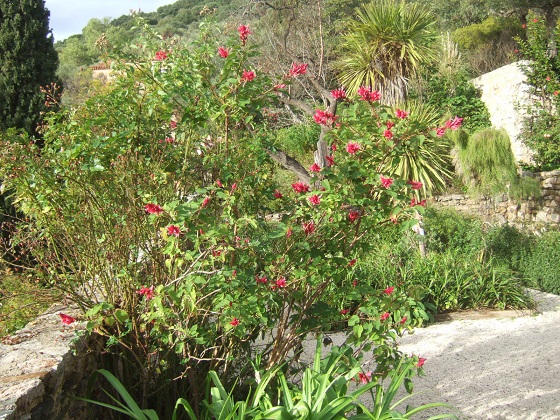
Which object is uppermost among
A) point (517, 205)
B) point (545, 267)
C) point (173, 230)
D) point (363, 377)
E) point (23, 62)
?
point (23, 62)

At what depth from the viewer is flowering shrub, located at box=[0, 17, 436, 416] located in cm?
231

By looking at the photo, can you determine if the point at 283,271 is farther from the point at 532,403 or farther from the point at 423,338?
the point at 423,338

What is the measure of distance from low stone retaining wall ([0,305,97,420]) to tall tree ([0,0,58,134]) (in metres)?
6.26

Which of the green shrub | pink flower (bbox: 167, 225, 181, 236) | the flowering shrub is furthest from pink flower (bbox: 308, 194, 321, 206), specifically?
A: the green shrub

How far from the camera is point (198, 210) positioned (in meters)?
2.17

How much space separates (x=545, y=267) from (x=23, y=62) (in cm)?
768

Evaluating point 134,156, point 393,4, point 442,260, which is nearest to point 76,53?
point 393,4

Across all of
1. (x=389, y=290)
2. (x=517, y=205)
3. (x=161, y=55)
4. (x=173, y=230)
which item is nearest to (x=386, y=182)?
(x=389, y=290)

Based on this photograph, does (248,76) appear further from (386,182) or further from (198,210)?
(386,182)

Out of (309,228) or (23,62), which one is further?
(23,62)

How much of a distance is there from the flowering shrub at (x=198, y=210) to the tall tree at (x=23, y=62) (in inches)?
239

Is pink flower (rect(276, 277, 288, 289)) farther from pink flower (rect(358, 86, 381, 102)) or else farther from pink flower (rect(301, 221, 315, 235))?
pink flower (rect(358, 86, 381, 102))

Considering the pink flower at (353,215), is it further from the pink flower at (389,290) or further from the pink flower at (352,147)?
the pink flower at (389,290)

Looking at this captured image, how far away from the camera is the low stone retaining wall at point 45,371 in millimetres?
1837
